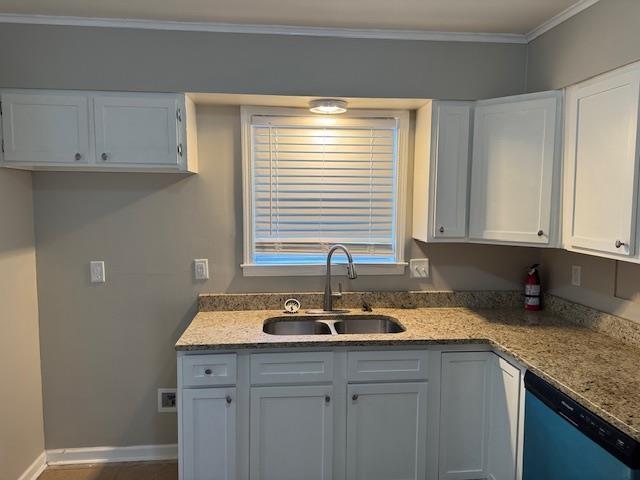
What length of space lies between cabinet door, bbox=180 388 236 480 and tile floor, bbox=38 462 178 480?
1.72 ft

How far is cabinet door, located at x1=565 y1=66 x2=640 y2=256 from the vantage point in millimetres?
1777

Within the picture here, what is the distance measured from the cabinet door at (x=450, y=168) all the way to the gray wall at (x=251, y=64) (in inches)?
4.5

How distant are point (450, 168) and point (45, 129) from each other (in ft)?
6.80

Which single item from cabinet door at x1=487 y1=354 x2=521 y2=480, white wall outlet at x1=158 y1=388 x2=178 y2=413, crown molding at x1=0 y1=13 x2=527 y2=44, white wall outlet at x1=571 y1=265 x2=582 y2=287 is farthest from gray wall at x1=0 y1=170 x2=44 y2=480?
white wall outlet at x1=571 y1=265 x2=582 y2=287

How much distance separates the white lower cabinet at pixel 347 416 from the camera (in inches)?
82.7

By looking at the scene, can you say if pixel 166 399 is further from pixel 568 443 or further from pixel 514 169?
pixel 514 169

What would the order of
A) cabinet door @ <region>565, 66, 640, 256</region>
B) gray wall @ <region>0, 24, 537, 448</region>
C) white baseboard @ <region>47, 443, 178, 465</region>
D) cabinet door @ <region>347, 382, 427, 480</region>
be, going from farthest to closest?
white baseboard @ <region>47, 443, 178, 465</region>
gray wall @ <region>0, 24, 537, 448</region>
cabinet door @ <region>347, 382, 427, 480</region>
cabinet door @ <region>565, 66, 640, 256</region>

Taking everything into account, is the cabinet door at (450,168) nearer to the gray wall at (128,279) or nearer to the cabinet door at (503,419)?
the cabinet door at (503,419)

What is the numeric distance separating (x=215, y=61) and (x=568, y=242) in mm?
1963

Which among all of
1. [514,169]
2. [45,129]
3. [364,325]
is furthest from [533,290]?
[45,129]

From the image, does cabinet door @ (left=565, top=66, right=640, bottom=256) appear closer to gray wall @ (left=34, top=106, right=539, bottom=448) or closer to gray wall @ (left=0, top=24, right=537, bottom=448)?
gray wall @ (left=0, top=24, right=537, bottom=448)

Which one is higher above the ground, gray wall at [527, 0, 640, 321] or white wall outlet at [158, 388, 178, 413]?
gray wall at [527, 0, 640, 321]

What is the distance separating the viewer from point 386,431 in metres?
2.20

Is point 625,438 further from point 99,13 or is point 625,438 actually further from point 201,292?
point 99,13
